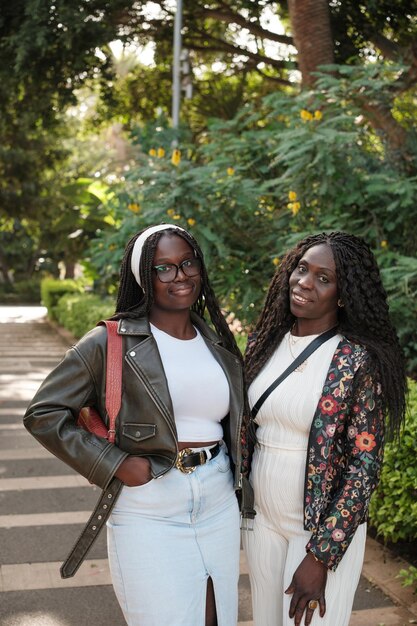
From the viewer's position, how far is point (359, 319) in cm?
286

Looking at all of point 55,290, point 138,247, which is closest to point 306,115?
point 138,247

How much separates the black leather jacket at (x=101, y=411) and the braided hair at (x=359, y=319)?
52 cm

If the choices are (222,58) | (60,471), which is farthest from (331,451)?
(222,58)

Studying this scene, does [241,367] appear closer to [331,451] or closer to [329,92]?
[331,451]

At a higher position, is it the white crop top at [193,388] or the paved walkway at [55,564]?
the white crop top at [193,388]

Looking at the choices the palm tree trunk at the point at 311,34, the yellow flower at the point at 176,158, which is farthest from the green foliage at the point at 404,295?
the palm tree trunk at the point at 311,34

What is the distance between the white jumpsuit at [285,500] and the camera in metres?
2.73

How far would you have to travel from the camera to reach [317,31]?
9.29 meters

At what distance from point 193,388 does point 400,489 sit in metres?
2.32

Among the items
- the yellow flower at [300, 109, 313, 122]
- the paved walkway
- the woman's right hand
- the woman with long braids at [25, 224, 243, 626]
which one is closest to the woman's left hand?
the woman with long braids at [25, 224, 243, 626]

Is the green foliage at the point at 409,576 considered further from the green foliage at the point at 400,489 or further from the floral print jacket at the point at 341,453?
the floral print jacket at the point at 341,453

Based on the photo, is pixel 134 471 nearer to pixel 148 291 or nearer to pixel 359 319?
pixel 148 291

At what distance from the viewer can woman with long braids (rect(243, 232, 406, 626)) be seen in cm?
266

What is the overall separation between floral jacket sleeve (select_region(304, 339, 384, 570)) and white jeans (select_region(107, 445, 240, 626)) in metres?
0.31
